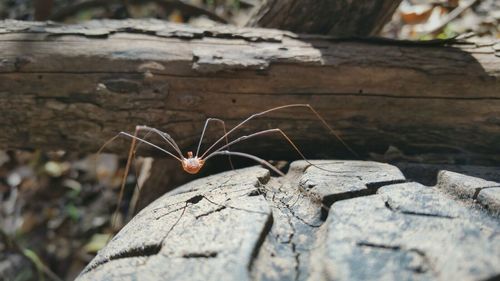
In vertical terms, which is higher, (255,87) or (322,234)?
(255,87)

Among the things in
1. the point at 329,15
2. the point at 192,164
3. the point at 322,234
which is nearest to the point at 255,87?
the point at 192,164

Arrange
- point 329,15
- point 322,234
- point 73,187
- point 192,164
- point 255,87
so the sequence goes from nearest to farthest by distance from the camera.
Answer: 1. point 322,234
2. point 255,87
3. point 192,164
4. point 329,15
5. point 73,187

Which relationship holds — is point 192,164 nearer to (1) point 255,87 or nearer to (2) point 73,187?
(1) point 255,87

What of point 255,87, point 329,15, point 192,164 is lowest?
point 192,164

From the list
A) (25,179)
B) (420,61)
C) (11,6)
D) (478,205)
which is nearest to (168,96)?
(420,61)

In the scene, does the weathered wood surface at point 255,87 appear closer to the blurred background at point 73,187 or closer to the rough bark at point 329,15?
the rough bark at point 329,15

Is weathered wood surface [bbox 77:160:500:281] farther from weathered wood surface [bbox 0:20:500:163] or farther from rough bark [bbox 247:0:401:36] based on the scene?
rough bark [bbox 247:0:401:36]

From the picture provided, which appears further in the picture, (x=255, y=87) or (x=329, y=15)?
(x=329, y=15)
